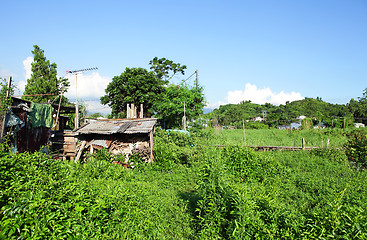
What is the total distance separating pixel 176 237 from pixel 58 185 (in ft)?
7.65

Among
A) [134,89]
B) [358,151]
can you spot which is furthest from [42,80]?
[358,151]

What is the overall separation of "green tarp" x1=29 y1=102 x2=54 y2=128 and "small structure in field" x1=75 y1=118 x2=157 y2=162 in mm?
1502

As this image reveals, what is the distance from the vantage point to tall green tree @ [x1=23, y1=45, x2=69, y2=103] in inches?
727

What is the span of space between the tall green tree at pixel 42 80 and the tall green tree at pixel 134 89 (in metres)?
5.45

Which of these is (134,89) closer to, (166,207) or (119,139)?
(119,139)

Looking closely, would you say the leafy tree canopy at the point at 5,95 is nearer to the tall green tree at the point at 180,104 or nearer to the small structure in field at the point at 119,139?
the small structure in field at the point at 119,139

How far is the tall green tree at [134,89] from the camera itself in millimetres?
22719

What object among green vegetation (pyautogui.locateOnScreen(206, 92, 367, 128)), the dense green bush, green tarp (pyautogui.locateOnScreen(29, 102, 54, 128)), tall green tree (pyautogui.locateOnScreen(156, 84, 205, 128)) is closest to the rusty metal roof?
green tarp (pyautogui.locateOnScreen(29, 102, 54, 128))

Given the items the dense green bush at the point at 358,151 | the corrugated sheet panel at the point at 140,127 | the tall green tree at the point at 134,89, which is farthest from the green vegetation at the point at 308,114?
the dense green bush at the point at 358,151

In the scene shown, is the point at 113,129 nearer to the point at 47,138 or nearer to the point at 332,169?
the point at 47,138

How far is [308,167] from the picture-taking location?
8.77m

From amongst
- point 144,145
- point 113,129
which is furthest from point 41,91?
point 144,145

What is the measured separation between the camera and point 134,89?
23.1m

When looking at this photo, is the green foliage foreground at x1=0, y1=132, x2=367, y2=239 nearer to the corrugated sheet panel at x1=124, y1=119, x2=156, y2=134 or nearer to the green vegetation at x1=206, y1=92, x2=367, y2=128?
the corrugated sheet panel at x1=124, y1=119, x2=156, y2=134
